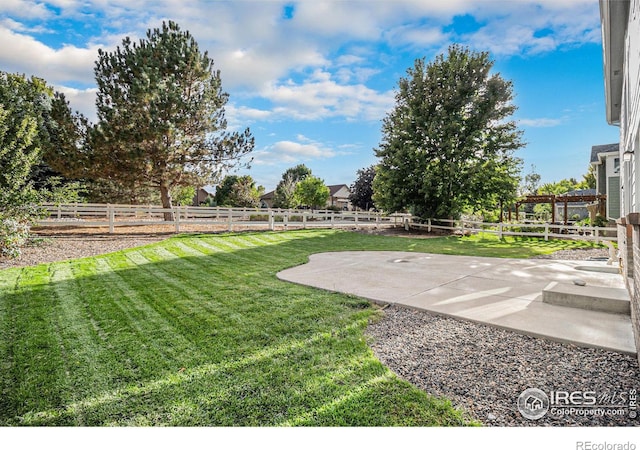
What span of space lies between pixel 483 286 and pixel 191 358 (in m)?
4.17

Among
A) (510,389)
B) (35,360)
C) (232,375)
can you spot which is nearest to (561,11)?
(510,389)

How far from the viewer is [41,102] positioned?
59.2ft

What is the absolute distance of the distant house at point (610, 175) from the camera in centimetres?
1252

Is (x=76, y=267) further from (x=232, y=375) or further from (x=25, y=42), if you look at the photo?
(x=232, y=375)

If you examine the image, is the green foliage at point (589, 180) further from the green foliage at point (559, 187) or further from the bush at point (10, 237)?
the bush at point (10, 237)

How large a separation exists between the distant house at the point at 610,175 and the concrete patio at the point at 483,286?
8253mm

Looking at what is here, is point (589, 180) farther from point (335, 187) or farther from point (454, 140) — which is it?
point (335, 187)

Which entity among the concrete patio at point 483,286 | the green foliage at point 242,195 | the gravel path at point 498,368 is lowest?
the gravel path at point 498,368

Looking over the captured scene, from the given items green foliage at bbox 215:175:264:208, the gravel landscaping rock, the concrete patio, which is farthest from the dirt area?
green foliage at bbox 215:175:264:208

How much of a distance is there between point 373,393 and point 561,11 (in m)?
5.97

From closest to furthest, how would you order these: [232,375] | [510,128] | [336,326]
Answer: [232,375] < [336,326] < [510,128]

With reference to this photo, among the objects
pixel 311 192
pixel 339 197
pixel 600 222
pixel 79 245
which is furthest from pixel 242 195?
pixel 600 222

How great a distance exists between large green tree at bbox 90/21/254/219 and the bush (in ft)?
20.9

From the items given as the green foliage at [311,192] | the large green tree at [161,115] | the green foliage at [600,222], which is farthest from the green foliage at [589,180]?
the large green tree at [161,115]
